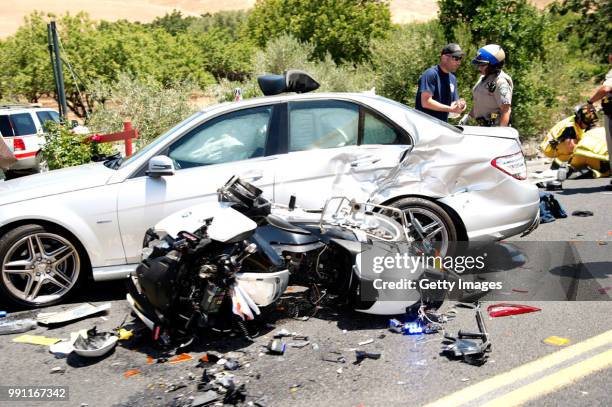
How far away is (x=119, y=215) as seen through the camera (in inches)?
205

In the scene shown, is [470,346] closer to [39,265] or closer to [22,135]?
[39,265]

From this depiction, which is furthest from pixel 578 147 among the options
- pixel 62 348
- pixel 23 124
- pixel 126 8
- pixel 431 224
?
pixel 126 8

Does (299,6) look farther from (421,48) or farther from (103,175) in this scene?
(103,175)

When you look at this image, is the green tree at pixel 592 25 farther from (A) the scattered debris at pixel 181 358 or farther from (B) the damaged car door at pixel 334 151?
(A) the scattered debris at pixel 181 358

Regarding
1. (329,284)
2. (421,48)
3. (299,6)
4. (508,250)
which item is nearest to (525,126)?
(421,48)

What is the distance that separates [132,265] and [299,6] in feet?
110

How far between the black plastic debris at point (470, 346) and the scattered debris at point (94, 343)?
7.22ft

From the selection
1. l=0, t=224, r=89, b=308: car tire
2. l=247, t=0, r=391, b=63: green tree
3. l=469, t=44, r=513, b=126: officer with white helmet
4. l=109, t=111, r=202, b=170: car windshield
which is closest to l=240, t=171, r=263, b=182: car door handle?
l=109, t=111, r=202, b=170: car windshield

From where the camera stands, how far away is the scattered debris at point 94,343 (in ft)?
13.8

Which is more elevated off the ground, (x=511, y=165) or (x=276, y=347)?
(x=511, y=165)

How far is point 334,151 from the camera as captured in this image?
553 cm

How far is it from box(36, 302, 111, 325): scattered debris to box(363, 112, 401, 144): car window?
2615 millimetres

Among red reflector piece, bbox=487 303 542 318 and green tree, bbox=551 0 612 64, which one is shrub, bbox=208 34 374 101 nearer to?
red reflector piece, bbox=487 303 542 318

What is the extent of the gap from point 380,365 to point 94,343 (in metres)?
1.91
